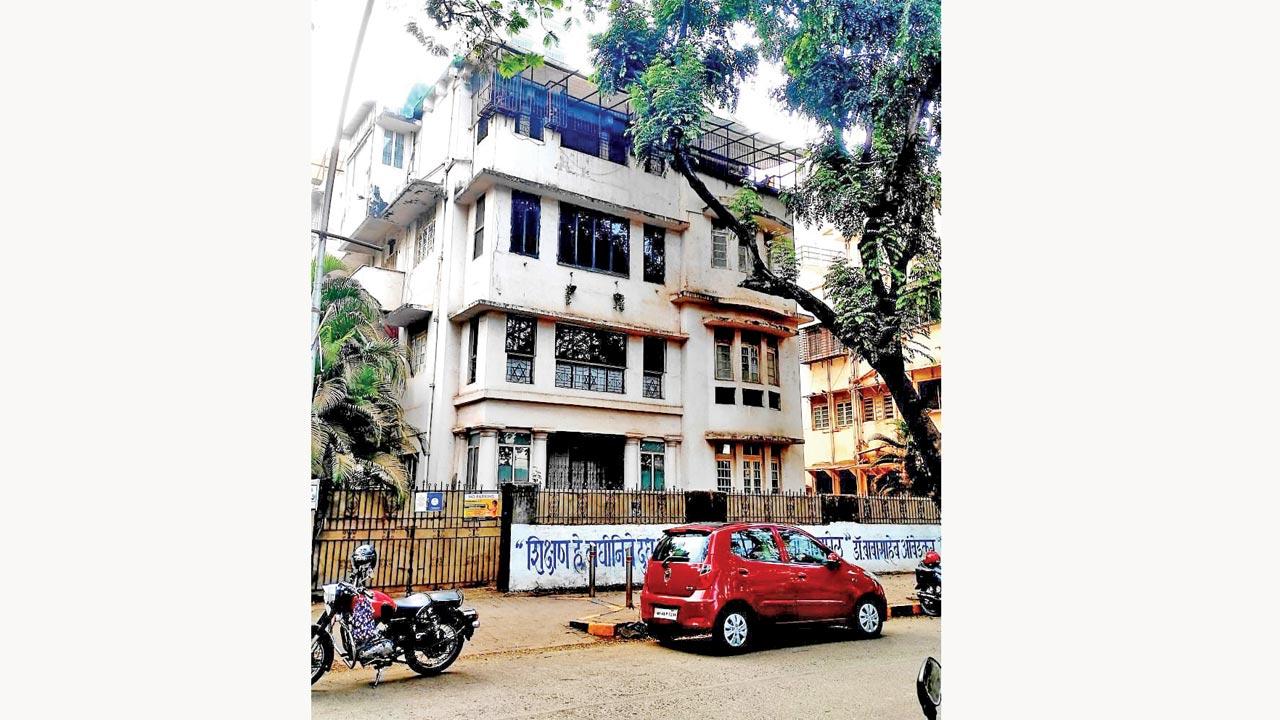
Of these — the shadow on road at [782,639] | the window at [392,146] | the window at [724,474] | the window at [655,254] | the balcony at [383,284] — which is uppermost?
the window at [392,146]

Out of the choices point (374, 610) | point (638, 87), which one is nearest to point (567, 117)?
point (638, 87)

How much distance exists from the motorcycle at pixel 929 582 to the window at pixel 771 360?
0.81 m

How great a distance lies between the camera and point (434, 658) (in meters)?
2.23

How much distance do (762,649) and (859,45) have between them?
2206mm

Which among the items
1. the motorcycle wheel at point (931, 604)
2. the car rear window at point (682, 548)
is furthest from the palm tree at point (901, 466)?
the car rear window at point (682, 548)

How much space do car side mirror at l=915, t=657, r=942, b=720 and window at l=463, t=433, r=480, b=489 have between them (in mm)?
1492

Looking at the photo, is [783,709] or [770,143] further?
[770,143]

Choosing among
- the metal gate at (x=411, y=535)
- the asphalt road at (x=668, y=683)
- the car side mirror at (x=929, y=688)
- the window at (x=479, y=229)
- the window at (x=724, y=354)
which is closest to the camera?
the asphalt road at (x=668, y=683)

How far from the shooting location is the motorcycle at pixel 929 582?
8.97 feet

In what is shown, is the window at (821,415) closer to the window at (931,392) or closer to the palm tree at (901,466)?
the palm tree at (901,466)

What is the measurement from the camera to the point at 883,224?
291 cm

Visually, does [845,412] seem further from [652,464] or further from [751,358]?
[652,464]

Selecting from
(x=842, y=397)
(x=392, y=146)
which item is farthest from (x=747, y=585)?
(x=392, y=146)
